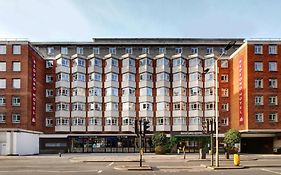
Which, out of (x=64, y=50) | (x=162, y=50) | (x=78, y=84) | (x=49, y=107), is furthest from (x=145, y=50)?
(x=49, y=107)

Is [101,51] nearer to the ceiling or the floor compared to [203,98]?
nearer to the ceiling

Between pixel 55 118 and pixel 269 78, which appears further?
pixel 55 118

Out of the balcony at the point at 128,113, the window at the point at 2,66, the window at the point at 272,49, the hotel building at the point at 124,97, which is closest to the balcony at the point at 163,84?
the hotel building at the point at 124,97

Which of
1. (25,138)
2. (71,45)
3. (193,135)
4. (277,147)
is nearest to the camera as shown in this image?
(25,138)

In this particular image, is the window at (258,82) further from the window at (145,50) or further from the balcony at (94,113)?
the balcony at (94,113)

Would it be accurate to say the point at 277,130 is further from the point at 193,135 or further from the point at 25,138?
the point at 25,138

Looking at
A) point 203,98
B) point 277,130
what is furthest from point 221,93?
point 277,130

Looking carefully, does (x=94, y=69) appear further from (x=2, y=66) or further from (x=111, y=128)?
(x=2, y=66)

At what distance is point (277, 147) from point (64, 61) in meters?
40.7

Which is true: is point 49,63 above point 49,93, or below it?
above

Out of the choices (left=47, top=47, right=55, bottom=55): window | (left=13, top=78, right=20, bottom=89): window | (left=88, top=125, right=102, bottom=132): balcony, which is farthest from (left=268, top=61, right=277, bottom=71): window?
(left=47, top=47, right=55, bottom=55): window

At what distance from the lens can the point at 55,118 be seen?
86.6 m

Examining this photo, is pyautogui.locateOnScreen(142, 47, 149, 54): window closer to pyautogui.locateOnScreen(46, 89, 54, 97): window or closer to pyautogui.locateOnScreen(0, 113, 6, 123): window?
pyautogui.locateOnScreen(46, 89, 54, 97): window

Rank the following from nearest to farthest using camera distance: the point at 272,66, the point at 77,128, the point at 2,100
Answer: the point at 2,100
the point at 272,66
the point at 77,128
